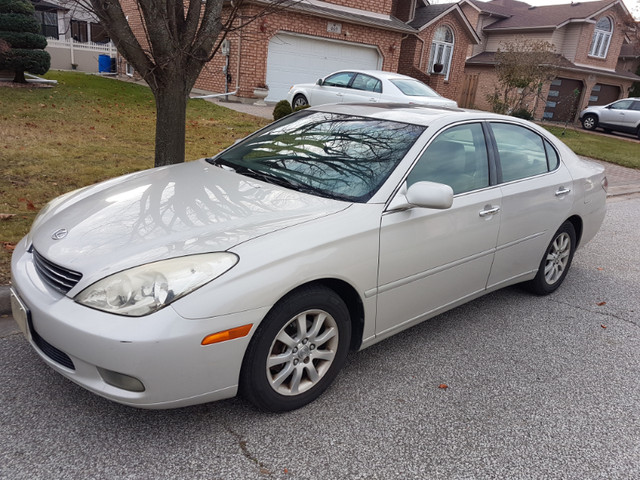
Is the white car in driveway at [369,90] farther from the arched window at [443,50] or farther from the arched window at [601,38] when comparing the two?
the arched window at [601,38]

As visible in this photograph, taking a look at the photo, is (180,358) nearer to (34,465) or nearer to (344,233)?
(34,465)

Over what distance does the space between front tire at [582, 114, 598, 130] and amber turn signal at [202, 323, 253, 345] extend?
1032 inches

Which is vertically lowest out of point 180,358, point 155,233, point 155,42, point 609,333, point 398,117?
point 609,333

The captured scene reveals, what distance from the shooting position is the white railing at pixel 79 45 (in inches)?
945

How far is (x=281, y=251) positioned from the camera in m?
2.61

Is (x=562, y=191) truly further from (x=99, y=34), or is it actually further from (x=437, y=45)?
(x=437, y=45)

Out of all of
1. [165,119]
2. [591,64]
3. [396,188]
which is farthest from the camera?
[591,64]

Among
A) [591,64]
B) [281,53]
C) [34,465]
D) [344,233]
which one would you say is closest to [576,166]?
[344,233]

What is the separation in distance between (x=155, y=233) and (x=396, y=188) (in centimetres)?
142

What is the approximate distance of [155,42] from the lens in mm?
4914

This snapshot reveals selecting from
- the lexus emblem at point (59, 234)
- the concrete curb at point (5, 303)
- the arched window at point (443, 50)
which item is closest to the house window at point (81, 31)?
the arched window at point (443, 50)

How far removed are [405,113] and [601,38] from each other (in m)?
31.5

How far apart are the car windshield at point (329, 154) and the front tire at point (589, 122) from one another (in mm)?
24441

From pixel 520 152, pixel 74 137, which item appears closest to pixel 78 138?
pixel 74 137
